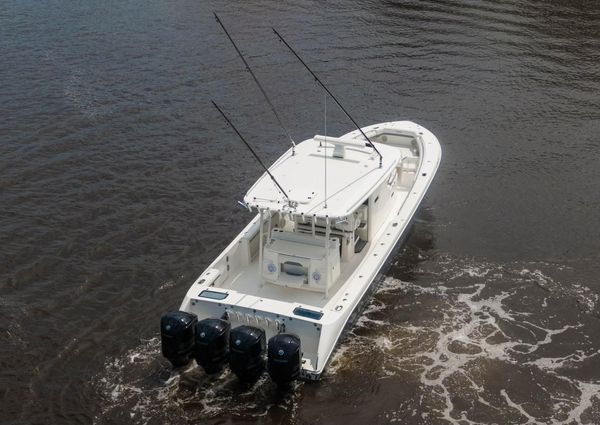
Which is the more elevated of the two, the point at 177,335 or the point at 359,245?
the point at 359,245

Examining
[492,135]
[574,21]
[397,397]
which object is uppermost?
[574,21]

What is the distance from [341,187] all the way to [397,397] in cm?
393

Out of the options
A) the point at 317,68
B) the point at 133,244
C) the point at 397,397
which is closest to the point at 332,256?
the point at 397,397

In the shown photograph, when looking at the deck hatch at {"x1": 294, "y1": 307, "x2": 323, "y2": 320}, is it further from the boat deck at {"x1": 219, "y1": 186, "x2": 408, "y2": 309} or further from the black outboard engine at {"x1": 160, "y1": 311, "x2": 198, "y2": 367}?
the black outboard engine at {"x1": 160, "y1": 311, "x2": 198, "y2": 367}

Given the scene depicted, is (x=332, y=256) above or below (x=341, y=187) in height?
below

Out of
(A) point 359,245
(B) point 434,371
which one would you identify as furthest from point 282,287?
(B) point 434,371

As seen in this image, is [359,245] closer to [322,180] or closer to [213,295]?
[322,180]

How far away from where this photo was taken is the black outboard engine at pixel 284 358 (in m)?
11.4

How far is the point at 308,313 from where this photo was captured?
39.9 ft

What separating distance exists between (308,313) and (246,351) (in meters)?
1.26

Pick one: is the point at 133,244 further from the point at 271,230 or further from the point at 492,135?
the point at 492,135

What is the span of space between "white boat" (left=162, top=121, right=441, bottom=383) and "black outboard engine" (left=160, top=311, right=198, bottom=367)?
17 mm

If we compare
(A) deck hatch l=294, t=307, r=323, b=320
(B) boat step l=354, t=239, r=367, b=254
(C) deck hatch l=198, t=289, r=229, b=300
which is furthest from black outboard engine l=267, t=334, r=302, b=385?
(B) boat step l=354, t=239, r=367, b=254

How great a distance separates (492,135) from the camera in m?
21.4
